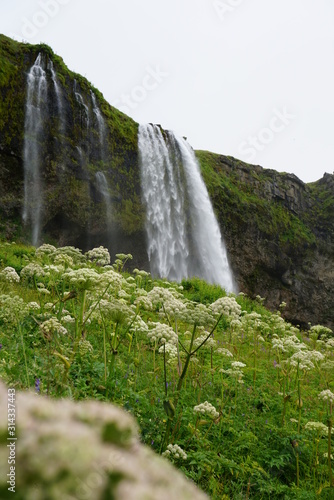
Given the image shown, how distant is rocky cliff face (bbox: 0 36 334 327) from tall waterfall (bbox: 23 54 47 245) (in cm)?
29

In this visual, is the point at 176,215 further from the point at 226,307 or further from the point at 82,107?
the point at 226,307

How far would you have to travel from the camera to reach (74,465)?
1.45ft

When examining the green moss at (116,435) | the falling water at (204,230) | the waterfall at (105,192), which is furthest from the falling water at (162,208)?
the green moss at (116,435)

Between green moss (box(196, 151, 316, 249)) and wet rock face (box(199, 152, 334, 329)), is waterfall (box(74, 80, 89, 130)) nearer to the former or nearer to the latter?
green moss (box(196, 151, 316, 249))

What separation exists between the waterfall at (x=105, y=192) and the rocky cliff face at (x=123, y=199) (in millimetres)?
230

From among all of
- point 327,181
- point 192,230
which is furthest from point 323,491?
point 327,181

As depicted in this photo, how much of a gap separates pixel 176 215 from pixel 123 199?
14.7 ft

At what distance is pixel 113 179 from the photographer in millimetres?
24906

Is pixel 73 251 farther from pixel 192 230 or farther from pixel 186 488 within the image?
pixel 192 230

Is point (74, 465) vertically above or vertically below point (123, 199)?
below

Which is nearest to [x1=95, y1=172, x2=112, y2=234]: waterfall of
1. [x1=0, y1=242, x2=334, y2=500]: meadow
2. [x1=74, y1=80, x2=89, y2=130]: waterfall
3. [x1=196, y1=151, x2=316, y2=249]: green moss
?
[x1=74, y1=80, x2=89, y2=130]: waterfall

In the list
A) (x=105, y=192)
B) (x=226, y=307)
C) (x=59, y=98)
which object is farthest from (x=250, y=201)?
(x=226, y=307)

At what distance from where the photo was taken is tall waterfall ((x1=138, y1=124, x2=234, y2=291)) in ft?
85.4

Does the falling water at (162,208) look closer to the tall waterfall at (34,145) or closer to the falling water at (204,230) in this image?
the falling water at (204,230)
